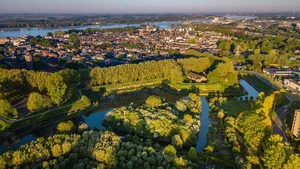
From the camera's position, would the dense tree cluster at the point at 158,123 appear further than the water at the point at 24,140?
Yes

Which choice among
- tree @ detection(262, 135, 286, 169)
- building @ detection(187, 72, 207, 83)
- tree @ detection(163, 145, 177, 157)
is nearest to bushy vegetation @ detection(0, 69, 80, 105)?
tree @ detection(163, 145, 177, 157)

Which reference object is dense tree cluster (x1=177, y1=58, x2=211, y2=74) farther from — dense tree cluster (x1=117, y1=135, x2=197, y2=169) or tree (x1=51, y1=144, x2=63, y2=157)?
tree (x1=51, y1=144, x2=63, y2=157)

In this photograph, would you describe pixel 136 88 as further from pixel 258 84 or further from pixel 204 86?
pixel 258 84

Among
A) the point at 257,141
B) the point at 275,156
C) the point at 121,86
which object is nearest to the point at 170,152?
the point at 275,156

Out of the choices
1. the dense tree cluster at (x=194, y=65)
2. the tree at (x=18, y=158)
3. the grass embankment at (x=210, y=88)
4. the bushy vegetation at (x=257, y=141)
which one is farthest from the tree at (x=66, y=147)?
the dense tree cluster at (x=194, y=65)

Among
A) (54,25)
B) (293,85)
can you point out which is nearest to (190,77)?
(293,85)

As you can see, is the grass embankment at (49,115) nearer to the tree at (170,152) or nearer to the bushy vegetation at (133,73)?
the bushy vegetation at (133,73)
